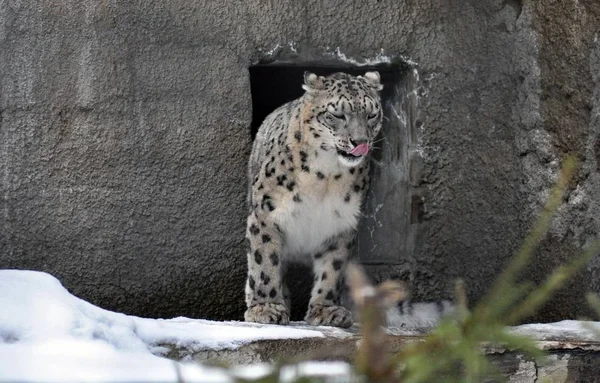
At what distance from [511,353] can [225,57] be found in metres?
1.93

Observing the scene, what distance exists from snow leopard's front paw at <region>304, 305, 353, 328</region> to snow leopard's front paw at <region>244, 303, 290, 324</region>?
114 mm

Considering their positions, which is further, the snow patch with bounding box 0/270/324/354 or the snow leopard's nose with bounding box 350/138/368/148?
the snow leopard's nose with bounding box 350/138/368/148

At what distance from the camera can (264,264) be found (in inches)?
176

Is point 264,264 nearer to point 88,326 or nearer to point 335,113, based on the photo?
point 335,113

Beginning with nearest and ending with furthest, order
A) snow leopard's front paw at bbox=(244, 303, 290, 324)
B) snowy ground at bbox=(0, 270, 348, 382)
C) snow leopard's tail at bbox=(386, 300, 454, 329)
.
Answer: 1. snowy ground at bbox=(0, 270, 348, 382)
2. snow leopard's front paw at bbox=(244, 303, 290, 324)
3. snow leopard's tail at bbox=(386, 300, 454, 329)

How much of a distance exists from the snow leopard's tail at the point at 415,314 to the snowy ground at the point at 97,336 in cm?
62

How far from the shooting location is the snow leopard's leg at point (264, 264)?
4449mm

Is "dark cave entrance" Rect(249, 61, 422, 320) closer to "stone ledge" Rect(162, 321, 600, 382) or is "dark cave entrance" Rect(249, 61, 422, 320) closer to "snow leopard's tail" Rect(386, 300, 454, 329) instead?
"snow leopard's tail" Rect(386, 300, 454, 329)

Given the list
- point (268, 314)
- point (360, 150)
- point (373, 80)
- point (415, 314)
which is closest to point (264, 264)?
point (268, 314)

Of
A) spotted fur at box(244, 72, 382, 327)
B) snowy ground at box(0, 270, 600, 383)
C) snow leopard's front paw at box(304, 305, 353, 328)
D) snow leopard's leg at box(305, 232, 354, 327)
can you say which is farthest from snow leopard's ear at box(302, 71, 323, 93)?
snowy ground at box(0, 270, 600, 383)

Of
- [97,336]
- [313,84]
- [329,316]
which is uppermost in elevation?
[313,84]

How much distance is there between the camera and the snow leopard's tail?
4.69m

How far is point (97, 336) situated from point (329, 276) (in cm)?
155

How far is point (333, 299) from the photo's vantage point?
4.50 m
